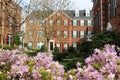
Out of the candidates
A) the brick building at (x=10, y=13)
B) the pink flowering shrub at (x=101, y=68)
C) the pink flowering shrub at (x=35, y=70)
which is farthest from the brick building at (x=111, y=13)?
the pink flowering shrub at (x=101, y=68)

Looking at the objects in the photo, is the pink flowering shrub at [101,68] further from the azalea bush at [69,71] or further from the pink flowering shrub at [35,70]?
the pink flowering shrub at [35,70]

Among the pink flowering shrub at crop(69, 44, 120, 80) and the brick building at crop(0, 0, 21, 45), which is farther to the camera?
the brick building at crop(0, 0, 21, 45)

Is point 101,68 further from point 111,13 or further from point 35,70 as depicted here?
point 111,13

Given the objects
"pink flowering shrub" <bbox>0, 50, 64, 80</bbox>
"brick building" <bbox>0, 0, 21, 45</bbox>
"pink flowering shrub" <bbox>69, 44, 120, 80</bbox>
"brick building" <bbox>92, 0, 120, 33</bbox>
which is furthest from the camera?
"brick building" <bbox>92, 0, 120, 33</bbox>

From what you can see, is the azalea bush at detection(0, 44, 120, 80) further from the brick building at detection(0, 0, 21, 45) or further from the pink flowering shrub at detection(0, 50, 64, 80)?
the brick building at detection(0, 0, 21, 45)

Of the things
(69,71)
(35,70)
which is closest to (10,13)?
(69,71)

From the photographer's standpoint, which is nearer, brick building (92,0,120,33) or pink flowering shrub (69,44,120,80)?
pink flowering shrub (69,44,120,80)

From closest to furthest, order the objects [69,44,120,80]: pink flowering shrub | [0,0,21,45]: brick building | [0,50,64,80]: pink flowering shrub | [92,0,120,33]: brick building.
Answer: [69,44,120,80]: pink flowering shrub
[0,50,64,80]: pink flowering shrub
[0,0,21,45]: brick building
[92,0,120,33]: brick building

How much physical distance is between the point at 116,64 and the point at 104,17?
28.0 metres

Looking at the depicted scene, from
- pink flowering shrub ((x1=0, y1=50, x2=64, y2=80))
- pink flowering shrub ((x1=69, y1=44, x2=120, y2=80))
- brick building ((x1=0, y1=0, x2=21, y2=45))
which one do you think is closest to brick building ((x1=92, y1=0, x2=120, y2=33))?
brick building ((x1=0, y1=0, x2=21, y2=45))

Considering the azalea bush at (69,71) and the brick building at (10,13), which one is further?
the brick building at (10,13)

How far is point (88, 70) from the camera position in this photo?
4469mm

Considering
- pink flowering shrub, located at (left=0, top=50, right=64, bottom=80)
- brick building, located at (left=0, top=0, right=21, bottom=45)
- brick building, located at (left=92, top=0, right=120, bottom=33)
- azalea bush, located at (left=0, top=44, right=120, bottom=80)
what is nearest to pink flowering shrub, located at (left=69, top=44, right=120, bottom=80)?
azalea bush, located at (left=0, top=44, right=120, bottom=80)

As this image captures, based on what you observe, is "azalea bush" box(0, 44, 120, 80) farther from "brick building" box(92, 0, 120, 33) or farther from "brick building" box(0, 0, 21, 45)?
"brick building" box(92, 0, 120, 33)
